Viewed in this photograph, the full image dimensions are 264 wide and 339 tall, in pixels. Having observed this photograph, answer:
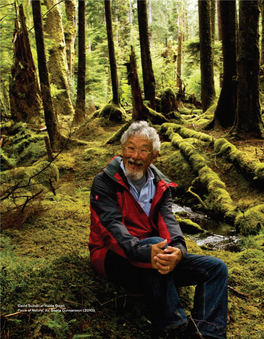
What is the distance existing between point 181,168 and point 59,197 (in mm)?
3554

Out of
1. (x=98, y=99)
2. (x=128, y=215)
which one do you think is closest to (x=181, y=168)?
(x=128, y=215)

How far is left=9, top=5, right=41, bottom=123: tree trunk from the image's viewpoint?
10.6m

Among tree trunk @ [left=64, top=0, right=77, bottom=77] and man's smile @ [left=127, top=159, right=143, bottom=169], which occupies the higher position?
tree trunk @ [left=64, top=0, right=77, bottom=77]

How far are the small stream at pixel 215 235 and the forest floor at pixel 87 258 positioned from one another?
0.34 ft

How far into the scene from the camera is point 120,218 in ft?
8.58

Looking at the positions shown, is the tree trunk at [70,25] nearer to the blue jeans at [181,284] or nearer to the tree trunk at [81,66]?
the tree trunk at [81,66]

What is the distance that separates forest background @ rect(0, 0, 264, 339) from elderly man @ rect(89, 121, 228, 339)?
36cm

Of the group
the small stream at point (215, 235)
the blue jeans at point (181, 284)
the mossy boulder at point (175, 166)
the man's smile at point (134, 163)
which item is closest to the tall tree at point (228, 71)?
the mossy boulder at point (175, 166)

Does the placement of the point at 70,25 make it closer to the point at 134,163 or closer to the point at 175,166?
the point at 175,166

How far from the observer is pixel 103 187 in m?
2.75

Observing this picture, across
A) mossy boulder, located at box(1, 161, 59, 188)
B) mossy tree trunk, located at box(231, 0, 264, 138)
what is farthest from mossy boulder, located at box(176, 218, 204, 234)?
mossy tree trunk, located at box(231, 0, 264, 138)

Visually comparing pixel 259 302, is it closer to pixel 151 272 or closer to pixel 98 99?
pixel 151 272

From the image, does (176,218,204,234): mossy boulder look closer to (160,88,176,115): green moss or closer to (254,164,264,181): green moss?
(254,164,264,181): green moss

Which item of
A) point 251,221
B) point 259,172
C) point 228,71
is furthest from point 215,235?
point 228,71
